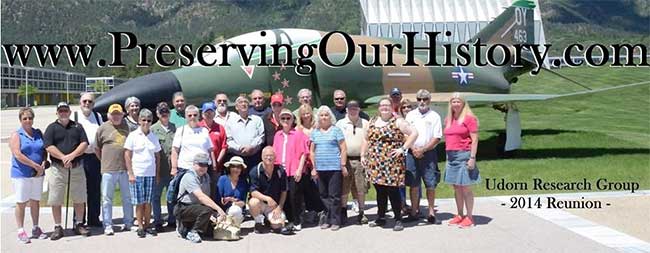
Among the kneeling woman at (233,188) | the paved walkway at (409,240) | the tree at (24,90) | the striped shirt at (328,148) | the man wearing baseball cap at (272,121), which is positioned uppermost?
the tree at (24,90)

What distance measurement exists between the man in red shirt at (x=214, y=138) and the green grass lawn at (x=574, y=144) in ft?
9.33

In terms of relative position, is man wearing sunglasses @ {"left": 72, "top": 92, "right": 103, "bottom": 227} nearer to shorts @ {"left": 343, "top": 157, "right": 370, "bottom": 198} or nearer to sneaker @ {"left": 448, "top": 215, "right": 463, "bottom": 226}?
shorts @ {"left": 343, "top": 157, "right": 370, "bottom": 198}

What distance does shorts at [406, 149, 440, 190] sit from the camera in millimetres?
7848

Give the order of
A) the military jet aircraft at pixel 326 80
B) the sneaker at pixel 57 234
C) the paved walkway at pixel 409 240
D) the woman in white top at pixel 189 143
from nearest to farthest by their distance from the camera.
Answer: the paved walkway at pixel 409 240
the sneaker at pixel 57 234
the woman in white top at pixel 189 143
the military jet aircraft at pixel 326 80

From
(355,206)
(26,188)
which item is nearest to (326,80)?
(355,206)

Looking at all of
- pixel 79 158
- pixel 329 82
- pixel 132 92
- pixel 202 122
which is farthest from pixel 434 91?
pixel 79 158

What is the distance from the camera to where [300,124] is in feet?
25.5

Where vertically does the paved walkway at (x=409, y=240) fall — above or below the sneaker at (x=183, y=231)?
below

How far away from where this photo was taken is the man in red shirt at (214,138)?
24.5 feet

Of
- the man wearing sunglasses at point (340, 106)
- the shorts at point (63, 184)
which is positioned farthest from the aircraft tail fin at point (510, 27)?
the shorts at point (63, 184)

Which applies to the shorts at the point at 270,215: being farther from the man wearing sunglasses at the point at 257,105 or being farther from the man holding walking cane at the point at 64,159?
the man holding walking cane at the point at 64,159

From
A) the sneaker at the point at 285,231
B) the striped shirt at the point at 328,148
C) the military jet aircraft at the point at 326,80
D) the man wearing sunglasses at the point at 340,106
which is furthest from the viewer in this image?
the military jet aircraft at the point at 326,80

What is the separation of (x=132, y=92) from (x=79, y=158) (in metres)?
3.84

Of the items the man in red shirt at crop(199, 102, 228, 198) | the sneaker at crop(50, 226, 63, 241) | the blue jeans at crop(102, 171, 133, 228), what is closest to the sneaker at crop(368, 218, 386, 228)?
the man in red shirt at crop(199, 102, 228, 198)
